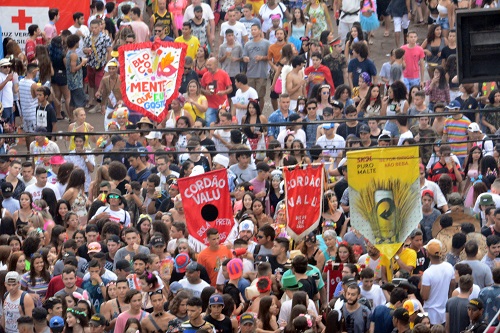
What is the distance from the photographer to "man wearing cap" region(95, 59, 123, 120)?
23875 millimetres

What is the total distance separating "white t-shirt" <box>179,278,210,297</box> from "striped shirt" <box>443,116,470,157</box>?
5.56 metres

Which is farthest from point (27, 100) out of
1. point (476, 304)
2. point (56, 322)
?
point (476, 304)

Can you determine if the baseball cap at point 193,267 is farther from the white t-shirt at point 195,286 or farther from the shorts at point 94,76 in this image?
the shorts at point 94,76

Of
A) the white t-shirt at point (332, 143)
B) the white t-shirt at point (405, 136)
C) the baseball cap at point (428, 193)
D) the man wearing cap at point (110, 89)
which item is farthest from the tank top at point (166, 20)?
the baseball cap at point (428, 193)

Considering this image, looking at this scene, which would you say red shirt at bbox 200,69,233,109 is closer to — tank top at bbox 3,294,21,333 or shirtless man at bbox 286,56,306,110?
shirtless man at bbox 286,56,306,110

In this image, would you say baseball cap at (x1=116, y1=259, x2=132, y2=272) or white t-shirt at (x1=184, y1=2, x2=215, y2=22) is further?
white t-shirt at (x1=184, y1=2, x2=215, y2=22)

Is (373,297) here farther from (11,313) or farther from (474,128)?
(474,128)

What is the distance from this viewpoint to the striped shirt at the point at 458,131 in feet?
68.4

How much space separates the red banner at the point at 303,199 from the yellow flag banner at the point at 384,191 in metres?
0.66

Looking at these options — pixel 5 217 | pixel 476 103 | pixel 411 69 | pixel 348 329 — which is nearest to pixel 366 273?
pixel 348 329

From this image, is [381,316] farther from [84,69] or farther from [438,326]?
[84,69]

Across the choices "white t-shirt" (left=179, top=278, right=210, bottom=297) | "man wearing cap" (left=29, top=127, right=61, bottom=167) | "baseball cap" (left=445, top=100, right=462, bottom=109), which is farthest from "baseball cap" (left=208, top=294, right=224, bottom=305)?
"baseball cap" (left=445, top=100, right=462, bottom=109)

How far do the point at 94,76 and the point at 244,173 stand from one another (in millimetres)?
6145

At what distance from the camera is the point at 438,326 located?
14.6 metres
